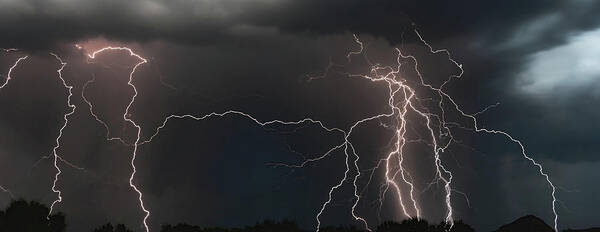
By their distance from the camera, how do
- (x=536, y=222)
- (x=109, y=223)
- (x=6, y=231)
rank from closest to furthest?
(x=6, y=231)
(x=109, y=223)
(x=536, y=222)

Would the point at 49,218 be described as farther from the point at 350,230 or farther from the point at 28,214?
the point at 350,230

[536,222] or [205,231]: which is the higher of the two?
[536,222]

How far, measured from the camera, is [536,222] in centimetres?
7869

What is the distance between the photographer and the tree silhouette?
30.3 metres

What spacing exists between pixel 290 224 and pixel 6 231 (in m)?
15.9

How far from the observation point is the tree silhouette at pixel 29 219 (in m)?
30.3

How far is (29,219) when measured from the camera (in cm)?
3092

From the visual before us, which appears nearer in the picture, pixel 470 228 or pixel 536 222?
pixel 470 228

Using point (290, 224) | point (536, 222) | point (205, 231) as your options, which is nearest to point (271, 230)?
point (290, 224)

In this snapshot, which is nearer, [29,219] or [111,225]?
[29,219]

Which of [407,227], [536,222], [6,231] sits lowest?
[6,231]

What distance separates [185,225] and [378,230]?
11.6 m

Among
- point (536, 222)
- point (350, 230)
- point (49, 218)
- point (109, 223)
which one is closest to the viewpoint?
point (49, 218)

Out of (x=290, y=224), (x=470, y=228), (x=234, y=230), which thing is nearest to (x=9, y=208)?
(x=234, y=230)
